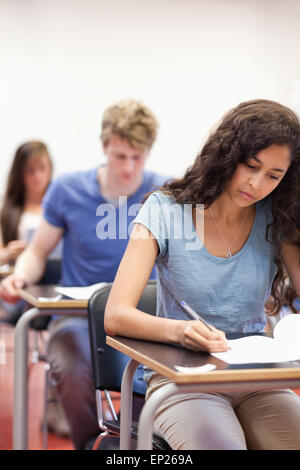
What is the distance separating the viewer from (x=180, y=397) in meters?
1.28

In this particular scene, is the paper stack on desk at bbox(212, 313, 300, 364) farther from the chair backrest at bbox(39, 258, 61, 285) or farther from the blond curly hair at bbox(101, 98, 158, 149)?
the chair backrest at bbox(39, 258, 61, 285)

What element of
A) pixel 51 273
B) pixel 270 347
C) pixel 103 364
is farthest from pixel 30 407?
pixel 270 347

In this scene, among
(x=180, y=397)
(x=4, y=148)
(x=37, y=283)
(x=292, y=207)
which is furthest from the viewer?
(x=4, y=148)

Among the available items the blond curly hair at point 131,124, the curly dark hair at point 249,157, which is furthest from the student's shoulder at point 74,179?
the curly dark hair at point 249,157

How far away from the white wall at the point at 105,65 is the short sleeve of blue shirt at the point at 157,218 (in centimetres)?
174

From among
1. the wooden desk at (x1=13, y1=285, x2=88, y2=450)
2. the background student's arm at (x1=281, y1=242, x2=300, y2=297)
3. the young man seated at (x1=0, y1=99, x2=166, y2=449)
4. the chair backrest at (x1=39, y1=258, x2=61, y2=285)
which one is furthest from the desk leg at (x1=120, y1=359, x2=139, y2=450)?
the chair backrest at (x1=39, y1=258, x2=61, y2=285)

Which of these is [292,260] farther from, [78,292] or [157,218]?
[78,292]

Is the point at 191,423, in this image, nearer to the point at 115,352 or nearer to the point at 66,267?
the point at 115,352

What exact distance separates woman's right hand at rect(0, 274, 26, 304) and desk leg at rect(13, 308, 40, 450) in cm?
36

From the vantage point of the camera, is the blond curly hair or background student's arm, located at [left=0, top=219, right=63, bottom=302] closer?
the blond curly hair

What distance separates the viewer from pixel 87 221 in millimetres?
2396

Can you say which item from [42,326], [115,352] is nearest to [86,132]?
[42,326]

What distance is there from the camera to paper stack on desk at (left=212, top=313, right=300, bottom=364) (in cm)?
113

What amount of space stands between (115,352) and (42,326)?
129 centimetres
